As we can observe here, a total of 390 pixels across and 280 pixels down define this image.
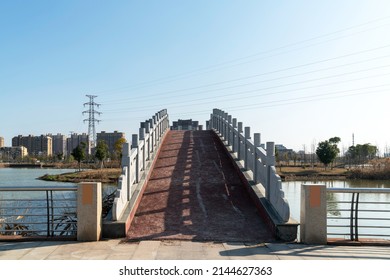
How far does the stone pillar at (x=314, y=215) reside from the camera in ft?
23.8

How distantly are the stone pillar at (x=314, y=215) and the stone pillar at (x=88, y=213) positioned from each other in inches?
162

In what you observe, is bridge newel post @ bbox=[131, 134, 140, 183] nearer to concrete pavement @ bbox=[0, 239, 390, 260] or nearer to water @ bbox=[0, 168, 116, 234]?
water @ bbox=[0, 168, 116, 234]

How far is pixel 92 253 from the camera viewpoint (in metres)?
6.47

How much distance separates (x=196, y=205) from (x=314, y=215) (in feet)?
10.5

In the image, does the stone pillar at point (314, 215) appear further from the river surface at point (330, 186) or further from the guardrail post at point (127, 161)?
the guardrail post at point (127, 161)

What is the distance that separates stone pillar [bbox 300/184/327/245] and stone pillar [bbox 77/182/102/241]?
4104 mm

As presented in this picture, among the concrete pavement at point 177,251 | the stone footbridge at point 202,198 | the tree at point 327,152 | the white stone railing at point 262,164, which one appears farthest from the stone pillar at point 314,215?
the tree at point 327,152

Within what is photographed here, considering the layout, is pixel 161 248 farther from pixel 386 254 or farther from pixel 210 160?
pixel 210 160

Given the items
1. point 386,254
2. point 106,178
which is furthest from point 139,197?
point 106,178

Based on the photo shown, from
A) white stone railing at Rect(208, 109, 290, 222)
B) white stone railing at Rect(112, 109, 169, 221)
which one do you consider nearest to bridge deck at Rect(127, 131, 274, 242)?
white stone railing at Rect(112, 109, 169, 221)

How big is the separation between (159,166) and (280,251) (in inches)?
288

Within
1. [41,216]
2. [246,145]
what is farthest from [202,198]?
[41,216]

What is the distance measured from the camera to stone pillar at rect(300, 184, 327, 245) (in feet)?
23.8

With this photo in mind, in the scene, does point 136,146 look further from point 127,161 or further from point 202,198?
point 202,198
